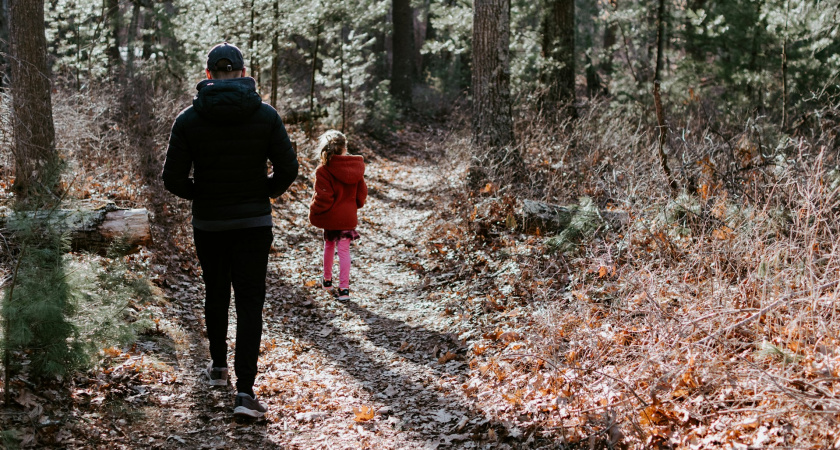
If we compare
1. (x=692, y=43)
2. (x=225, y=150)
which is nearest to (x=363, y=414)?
(x=225, y=150)

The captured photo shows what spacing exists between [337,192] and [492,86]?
3633 mm

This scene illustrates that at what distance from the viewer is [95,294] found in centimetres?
423

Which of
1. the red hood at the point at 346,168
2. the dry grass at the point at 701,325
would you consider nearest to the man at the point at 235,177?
the dry grass at the point at 701,325

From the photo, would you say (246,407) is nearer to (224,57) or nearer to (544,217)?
(224,57)

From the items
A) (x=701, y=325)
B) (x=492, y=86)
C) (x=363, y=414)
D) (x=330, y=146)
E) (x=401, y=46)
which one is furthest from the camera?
(x=401, y=46)

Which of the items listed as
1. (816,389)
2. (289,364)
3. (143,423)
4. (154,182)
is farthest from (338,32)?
(816,389)

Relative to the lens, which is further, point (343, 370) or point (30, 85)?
point (30, 85)

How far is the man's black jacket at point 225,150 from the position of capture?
4059mm

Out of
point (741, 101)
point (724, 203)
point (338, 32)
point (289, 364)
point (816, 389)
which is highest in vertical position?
point (338, 32)

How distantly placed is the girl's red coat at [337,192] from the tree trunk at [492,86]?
105 inches

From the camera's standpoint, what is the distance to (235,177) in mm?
4199

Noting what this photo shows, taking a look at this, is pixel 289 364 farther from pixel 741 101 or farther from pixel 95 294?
pixel 741 101

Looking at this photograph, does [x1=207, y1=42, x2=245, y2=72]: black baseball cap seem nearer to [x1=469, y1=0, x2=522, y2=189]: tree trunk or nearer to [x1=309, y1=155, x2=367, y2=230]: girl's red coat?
[x1=309, y1=155, x2=367, y2=230]: girl's red coat

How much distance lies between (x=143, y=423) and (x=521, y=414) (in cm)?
248
